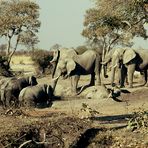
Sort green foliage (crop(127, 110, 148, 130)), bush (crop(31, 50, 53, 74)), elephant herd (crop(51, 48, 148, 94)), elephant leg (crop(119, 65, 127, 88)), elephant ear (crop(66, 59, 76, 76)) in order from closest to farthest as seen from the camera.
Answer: green foliage (crop(127, 110, 148, 130))
elephant ear (crop(66, 59, 76, 76))
elephant herd (crop(51, 48, 148, 94))
elephant leg (crop(119, 65, 127, 88))
bush (crop(31, 50, 53, 74))

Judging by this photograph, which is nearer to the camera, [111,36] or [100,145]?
[100,145]

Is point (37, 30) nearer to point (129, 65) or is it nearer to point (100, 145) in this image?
point (129, 65)

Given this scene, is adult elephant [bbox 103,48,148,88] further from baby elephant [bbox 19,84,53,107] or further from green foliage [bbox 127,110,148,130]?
green foliage [bbox 127,110,148,130]

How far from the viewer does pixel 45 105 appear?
20.7m

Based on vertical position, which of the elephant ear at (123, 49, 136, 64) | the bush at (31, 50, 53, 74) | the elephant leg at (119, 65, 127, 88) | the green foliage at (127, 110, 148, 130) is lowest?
the bush at (31, 50, 53, 74)

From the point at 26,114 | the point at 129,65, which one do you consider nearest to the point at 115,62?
the point at 129,65

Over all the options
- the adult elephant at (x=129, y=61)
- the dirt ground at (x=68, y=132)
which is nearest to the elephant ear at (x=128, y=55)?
the adult elephant at (x=129, y=61)

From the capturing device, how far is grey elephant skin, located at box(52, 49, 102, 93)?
27189 millimetres

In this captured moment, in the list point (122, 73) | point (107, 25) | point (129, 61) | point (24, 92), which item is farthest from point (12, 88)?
point (107, 25)

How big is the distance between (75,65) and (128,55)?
9.61ft

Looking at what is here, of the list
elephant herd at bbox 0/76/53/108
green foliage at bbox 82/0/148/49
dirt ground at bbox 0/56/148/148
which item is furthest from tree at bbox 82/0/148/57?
dirt ground at bbox 0/56/148/148

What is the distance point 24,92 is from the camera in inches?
785

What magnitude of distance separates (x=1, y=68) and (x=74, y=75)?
7.10 meters

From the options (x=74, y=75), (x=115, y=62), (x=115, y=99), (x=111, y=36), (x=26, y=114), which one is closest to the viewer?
(x=26, y=114)
